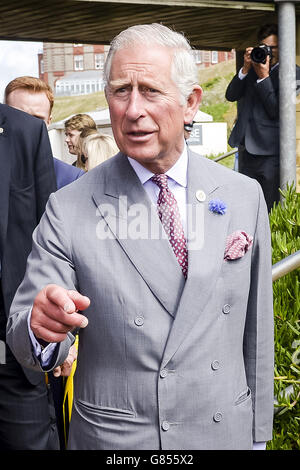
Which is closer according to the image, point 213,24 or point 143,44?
point 143,44

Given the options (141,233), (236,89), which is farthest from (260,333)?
(236,89)

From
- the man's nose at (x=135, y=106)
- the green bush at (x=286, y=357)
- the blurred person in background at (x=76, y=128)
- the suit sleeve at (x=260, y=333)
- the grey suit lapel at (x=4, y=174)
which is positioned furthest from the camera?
the blurred person in background at (x=76, y=128)

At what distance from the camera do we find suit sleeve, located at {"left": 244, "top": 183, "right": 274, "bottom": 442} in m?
2.38

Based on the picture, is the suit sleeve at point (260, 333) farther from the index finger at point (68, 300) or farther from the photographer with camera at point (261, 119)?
the photographer with camera at point (261, 119)

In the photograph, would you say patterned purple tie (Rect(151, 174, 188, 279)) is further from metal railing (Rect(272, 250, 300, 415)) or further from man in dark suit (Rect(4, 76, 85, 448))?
man in dark suit (Rect(4, 76, 85, 448))

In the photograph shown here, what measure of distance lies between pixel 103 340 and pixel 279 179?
5.49 meters

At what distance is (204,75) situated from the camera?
6881cm

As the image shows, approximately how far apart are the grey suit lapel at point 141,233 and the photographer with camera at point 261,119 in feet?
16.7

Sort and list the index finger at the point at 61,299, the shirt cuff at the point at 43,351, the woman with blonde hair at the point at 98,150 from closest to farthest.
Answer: the index finger at the point at 61,299, the shirt cuff at the point at 43,351, the woman with blonde hair at the point at 98,150

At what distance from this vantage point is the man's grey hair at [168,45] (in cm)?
211

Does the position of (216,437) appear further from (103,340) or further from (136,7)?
(136,7)

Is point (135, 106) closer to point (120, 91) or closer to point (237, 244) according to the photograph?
point (120, 91)

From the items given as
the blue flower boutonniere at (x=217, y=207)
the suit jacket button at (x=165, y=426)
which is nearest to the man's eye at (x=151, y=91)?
the blue flower boutonniere at (x=217, y=207)
